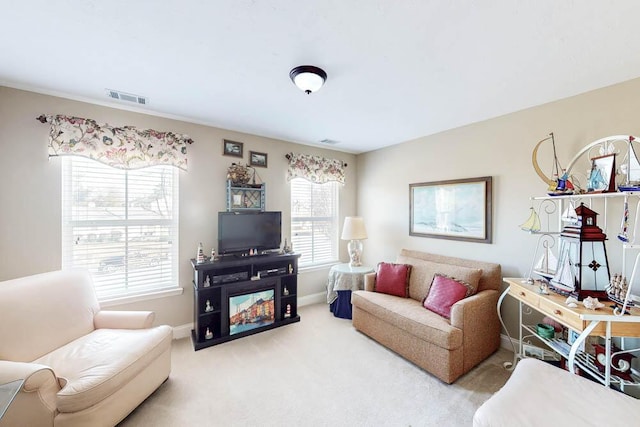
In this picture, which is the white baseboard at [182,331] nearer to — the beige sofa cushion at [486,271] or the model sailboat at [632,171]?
the beige sofa cushion at [486,271]

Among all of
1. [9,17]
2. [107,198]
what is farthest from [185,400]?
[9,17]

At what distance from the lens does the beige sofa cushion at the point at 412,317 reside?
2.13m

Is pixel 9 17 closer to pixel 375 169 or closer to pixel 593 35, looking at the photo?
pixel 593 35

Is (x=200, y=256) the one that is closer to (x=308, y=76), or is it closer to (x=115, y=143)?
(x=115, y=143)

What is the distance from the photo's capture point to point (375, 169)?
419 centimetres

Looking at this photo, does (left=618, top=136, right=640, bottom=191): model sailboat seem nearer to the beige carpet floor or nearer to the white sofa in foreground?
the white sofa in foreground

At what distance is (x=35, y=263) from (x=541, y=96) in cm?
481

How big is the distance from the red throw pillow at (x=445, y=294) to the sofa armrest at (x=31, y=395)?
2.89m

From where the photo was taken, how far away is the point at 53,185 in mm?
2316

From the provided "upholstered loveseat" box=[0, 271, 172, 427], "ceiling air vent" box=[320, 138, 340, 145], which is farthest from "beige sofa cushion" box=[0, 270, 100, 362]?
"ceiling air vent" box=[320, 138, 340, 145]

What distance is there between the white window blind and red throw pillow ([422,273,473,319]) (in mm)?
2858

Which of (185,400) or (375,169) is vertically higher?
(375,169)

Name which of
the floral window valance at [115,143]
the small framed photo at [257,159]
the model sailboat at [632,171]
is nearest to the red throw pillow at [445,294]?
the model sailboat at [632,171]

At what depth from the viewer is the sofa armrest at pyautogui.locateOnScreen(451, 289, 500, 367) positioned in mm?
2205
